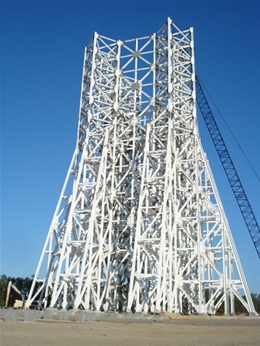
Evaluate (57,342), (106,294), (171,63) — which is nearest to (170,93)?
(171,63)

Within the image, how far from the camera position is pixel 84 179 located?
3662 cm

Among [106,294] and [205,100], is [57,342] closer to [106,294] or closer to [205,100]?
[106,294]

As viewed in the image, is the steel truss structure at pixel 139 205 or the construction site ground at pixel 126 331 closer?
the construction site ground at pixel 126 331

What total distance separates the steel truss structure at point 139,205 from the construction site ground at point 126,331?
192 inches

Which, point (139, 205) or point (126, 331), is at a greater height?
point (139, 205)

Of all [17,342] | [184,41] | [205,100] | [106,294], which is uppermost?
[205,100]

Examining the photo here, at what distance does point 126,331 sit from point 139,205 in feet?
47.5

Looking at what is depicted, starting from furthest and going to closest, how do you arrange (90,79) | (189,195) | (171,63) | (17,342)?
(90,79)
(171,63)
(189,195)
(17,342)

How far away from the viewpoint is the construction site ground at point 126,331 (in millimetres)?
13188

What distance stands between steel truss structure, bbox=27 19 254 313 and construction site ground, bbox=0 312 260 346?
487 cm

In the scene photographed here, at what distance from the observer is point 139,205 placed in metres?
31.4

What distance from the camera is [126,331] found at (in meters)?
17.6

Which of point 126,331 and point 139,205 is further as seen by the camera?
point 139,205

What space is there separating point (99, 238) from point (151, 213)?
180 inches
